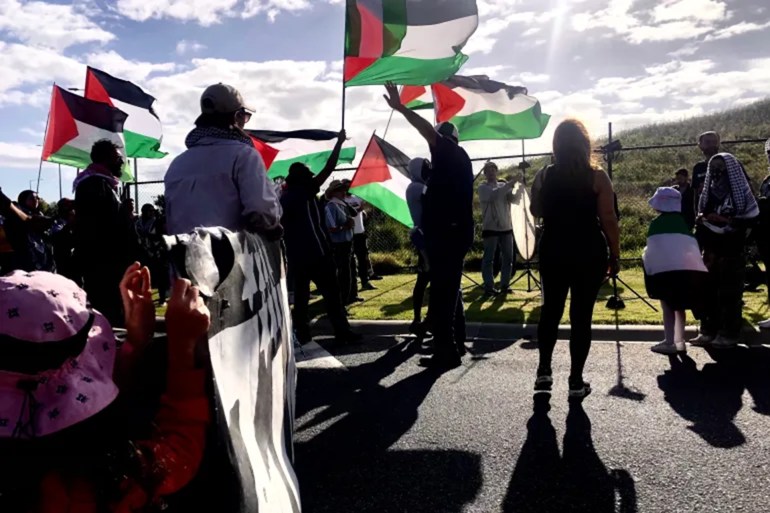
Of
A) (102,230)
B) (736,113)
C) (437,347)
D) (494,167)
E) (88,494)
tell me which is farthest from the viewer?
(736,113)

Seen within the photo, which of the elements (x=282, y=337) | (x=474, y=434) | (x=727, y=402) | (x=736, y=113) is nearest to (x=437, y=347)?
(x=474, y=434)

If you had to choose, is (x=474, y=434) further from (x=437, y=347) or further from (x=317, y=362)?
(x=317, y=362)

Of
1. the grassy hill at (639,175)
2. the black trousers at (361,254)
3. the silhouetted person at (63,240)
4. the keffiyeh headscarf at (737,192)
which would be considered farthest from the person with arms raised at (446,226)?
the black trousers at (361,254)

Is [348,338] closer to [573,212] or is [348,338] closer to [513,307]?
[513,307]

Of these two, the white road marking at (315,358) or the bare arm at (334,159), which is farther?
the white road marking at (315,358)

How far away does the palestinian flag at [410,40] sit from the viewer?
6266 mm

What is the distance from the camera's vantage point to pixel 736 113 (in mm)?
44406

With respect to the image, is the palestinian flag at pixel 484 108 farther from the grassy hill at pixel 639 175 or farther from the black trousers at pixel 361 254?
the black trousers at pixel 361 254

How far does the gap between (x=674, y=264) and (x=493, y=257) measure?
4283 mm

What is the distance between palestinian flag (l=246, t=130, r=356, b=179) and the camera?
28.3ft

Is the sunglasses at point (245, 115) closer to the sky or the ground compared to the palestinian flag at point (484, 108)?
closer to the ground

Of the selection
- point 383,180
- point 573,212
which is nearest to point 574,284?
point 573,212

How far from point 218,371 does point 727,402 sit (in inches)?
153

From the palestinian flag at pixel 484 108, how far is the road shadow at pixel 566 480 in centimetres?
579
